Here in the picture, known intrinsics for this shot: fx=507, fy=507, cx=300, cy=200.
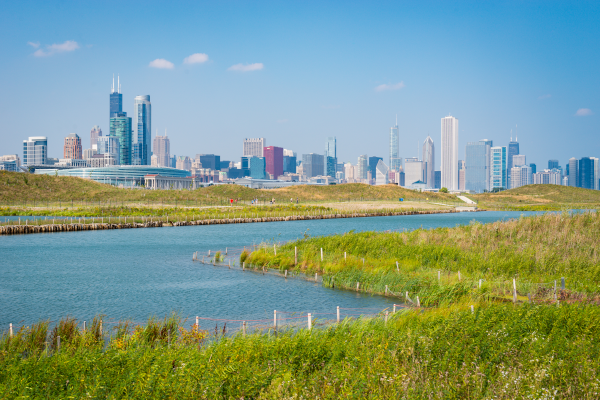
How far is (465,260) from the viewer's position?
94.1ft

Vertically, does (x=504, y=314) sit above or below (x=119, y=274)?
above

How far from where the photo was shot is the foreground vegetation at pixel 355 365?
31.9 feet

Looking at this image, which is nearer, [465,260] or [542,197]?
[465,260]

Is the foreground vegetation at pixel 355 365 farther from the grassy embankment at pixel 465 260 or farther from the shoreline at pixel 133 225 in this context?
the shoreline at pixel 133 225

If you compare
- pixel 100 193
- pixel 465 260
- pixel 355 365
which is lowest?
pixel 465 260

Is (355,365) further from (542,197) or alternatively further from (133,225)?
(542,197)

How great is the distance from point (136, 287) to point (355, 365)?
20.2 metres

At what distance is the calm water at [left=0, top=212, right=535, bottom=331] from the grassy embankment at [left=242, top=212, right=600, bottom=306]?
6.99 feet

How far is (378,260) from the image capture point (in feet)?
98.8

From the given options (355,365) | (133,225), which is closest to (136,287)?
(355,365)

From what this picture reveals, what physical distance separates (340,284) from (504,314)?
12863mm

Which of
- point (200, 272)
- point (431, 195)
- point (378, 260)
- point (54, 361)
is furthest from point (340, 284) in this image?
point (431, 195)

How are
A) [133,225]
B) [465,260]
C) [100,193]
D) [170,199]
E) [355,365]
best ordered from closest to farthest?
[355,365]
[465,260]
[133,225]
[170,199]
[100,193]

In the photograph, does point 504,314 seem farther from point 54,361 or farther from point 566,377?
point 54,361
